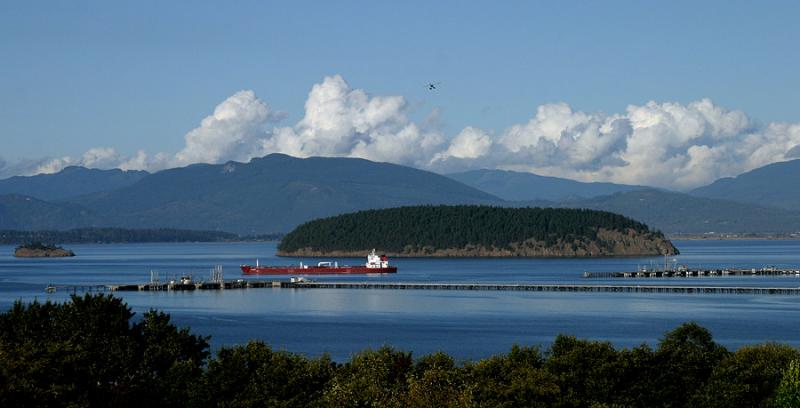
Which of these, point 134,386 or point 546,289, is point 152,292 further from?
point 134,386

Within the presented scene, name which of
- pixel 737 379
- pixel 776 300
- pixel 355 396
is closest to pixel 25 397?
pixel 355 396

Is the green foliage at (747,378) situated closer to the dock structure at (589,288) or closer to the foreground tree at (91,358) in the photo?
the foreground tree at (91,358)

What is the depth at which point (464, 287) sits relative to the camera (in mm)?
170875

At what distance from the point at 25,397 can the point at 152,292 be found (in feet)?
406

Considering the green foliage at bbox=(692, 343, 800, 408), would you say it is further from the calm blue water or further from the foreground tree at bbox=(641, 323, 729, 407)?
the calm blue water

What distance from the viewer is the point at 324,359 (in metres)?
52.3

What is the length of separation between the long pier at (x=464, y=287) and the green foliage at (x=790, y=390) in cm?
10987

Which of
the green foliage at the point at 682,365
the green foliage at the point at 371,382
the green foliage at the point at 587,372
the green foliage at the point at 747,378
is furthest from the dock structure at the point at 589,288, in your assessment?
the green foliage at the point at 371,382

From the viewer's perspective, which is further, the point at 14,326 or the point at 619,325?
the point at 619,325

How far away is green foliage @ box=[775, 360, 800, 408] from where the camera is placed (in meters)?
46.8

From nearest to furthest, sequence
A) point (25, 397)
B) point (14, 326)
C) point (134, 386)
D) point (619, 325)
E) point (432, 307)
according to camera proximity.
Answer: point (25, 397), point (134, 386), point (14, 326), point (619, 325), point (432, 307)

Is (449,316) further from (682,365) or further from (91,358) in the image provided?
(91,358)

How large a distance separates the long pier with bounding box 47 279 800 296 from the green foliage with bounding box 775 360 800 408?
110 metres

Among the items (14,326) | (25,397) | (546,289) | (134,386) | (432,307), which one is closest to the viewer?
(25,397)
